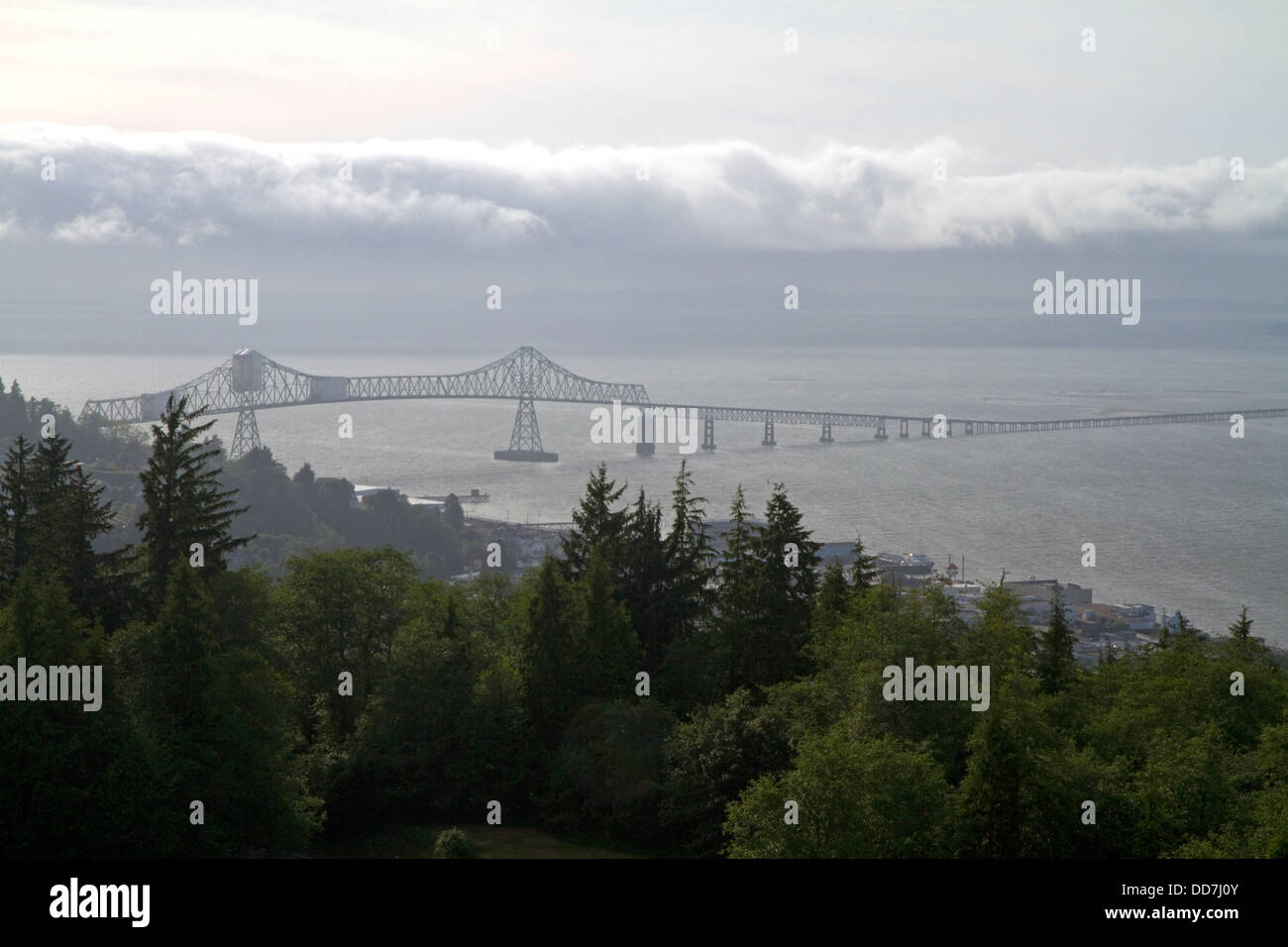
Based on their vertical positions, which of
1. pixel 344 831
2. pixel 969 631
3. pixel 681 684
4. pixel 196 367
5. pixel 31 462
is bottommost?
pixel 344 831

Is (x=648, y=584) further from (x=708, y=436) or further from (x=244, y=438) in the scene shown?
(x=244, y=438)

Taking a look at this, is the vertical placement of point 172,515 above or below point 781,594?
above

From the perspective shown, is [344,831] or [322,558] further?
[322,558]

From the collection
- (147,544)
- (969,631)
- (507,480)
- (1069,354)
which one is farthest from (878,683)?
(1069,354)

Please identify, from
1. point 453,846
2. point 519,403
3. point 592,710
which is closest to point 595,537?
point 592,710

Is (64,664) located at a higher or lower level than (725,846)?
higher

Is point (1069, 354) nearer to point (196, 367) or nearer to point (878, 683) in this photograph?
→ point (196, 367)

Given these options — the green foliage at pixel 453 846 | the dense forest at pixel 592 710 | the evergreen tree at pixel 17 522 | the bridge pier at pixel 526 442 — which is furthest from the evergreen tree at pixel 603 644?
the bridge pier at pixel 526 442

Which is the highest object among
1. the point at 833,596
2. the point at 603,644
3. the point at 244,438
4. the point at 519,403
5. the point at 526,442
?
the point at 519,403
